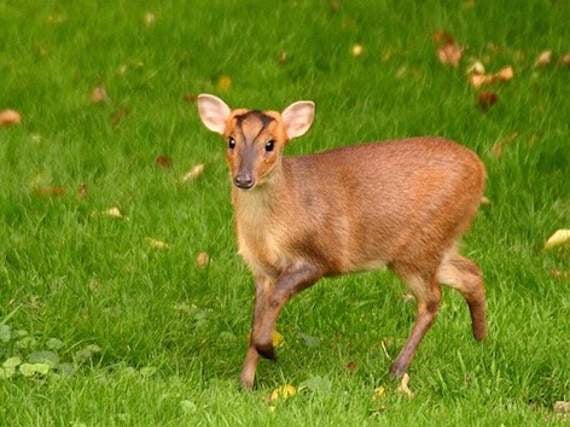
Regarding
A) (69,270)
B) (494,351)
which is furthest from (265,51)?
(494,351)

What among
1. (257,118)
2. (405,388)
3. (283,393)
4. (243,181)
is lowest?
(405,388)

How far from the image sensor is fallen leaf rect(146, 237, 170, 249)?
23.1ft

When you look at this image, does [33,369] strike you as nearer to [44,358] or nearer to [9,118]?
[44,358]

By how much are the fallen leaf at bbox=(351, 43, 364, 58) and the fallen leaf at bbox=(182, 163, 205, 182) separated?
1.94 meters

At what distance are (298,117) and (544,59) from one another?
13.1 ft

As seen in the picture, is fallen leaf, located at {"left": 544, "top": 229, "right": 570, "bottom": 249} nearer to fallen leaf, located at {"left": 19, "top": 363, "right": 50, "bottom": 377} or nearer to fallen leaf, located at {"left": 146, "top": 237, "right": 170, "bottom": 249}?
fallen leaf, located at {"left": 146, "top": 237, "right": 170, "bottom": 249}

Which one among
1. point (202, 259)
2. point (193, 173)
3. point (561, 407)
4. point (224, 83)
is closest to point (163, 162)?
point (193, 173)

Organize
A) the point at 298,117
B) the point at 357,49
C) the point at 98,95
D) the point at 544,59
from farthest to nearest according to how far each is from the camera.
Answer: the point at 357,49
the point at 544,59
the point at 98,95
the point at 298,117

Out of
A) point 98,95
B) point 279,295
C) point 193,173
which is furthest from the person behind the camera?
point 98,95

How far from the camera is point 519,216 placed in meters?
7.62

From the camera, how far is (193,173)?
8102 millimetres

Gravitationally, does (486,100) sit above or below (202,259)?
below

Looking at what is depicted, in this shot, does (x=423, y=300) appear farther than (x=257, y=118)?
Yes

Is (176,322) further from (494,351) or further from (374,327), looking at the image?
(494,351)
